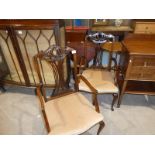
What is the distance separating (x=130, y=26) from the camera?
9.20 feet

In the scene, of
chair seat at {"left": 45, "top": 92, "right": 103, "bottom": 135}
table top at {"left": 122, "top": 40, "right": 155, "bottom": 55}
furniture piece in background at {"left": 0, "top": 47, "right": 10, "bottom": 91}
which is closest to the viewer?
chair seat at {"left": 45, "top": 92, "right": 103, "bottom": 135}

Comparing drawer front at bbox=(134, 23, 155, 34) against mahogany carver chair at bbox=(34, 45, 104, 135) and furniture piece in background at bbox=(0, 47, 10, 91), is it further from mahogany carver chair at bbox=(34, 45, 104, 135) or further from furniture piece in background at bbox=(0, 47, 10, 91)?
furniture piece in background at bbox=(0, 47, 10, 91)

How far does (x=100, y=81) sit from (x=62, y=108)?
61 cm

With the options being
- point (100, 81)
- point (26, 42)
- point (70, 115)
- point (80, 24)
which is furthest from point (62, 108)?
point (80, 24)

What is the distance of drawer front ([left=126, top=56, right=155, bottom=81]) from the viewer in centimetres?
143

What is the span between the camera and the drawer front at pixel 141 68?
4.70ft

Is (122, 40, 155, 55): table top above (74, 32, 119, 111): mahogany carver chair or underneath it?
above

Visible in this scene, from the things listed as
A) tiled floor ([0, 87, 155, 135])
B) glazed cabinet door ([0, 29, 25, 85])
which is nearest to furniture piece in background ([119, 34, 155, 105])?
tiled floor ([0, 87, 155, 135])

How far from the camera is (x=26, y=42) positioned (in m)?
1.65

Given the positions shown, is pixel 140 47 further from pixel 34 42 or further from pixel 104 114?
pixel 34 42

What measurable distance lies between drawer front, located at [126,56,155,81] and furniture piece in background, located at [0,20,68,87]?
80cm
